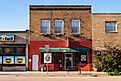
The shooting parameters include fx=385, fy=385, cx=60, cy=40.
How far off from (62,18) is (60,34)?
6.77 ft

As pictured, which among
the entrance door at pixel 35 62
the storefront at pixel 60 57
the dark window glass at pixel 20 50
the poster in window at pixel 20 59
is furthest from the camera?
the dark window glass at pixel 20 50

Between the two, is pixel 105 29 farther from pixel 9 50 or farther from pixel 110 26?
pixel 9 50

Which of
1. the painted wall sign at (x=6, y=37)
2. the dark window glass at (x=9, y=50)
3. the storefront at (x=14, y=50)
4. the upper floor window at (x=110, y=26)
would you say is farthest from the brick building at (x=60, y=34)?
the painted wall sign at (x=6, y=37)

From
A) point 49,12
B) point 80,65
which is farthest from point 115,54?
point 49,12

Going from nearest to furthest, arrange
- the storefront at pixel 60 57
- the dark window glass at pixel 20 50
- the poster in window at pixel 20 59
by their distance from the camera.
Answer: the storefront at pixel 60 57 < the poster in window at pixel 20 59 < the dark window glass at pixel 20 50

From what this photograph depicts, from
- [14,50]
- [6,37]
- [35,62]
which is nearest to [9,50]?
[14,50]

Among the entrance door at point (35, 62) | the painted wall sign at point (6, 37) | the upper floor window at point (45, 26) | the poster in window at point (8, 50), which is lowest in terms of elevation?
the entrance door at point (35, 62)

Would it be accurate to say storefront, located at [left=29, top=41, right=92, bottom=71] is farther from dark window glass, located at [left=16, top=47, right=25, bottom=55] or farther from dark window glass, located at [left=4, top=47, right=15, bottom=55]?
dark window glass, located at [left=4, top=47, right=15, bottom=55]

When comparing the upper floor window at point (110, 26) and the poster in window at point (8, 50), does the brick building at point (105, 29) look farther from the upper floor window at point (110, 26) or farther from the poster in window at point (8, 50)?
the poster in window at point (8, 50)

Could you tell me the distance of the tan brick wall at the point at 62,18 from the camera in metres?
49.2

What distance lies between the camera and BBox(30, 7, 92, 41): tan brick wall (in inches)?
1937

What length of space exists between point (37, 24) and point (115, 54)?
1284cm

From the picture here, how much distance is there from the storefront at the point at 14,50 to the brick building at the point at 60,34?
0.89 m

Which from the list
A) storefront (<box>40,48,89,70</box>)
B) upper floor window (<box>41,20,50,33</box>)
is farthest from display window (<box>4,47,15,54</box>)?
upper floor window (<box>41,20,50,33</box>)
